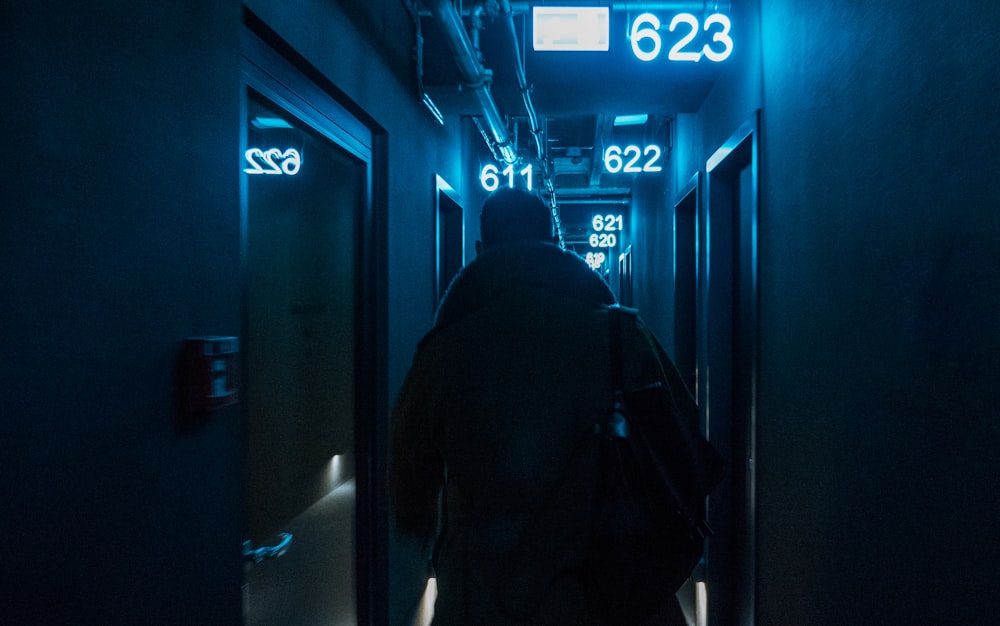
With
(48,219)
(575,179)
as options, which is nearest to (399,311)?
(48,219)

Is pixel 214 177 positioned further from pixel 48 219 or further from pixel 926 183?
pixel 926 183

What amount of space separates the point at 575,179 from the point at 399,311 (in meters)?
9.32

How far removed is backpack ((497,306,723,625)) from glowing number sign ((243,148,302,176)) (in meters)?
3.01

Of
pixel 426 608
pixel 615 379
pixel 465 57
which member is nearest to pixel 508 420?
pixel 615 379

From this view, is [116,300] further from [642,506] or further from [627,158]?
[627,158]

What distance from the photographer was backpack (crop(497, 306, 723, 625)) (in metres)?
1.26

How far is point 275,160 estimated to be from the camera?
3629 mm

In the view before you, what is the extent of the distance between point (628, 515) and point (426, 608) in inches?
129

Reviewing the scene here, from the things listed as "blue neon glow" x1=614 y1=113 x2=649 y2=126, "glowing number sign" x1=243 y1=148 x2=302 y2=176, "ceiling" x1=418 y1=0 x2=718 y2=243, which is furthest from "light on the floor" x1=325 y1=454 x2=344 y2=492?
"blue neon glow" x1=614 y1=113 x2=649 y2=126

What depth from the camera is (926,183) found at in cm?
137

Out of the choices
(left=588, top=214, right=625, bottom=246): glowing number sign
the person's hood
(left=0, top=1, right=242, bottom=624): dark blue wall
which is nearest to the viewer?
(left=0, top=1, right=242, bottom=624): dark blue wall

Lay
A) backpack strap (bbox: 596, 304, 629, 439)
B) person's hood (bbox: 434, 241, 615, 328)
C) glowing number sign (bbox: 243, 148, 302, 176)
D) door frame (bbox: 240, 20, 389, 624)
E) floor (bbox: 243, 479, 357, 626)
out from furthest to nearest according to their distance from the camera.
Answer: glowing number sign (bbox: 243, 148, 302, 176), floor (bbox: 243, 479, 357, 626), door frame (bbox: 240, 20, 389, 624), person's hood (bbox: 434, 241, 615, 328), backpack strap (bbox: 596, 304, 629, 439)

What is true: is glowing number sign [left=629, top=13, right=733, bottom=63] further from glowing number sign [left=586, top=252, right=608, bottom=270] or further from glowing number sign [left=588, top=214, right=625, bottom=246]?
glowing number sign [left=586, top=252, right=608, bottom=270]

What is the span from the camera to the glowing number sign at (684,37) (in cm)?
316
